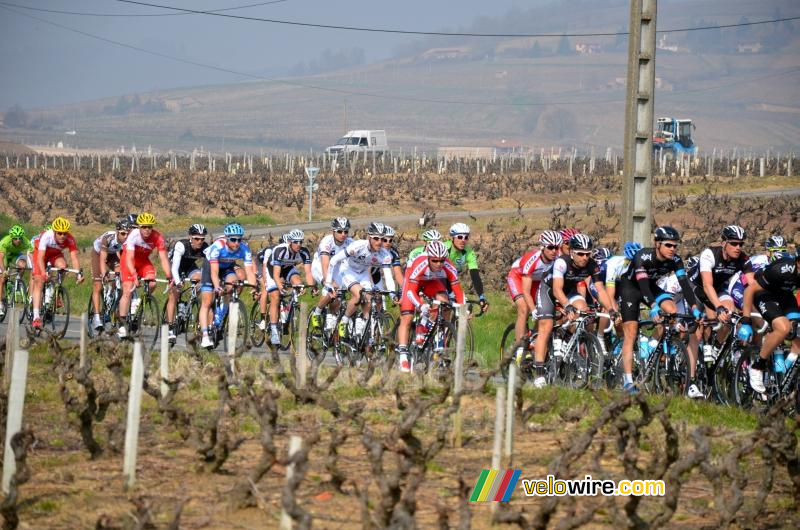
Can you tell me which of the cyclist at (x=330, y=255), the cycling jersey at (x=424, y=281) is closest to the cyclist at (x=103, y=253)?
the cyclist at (x=330, y=255)

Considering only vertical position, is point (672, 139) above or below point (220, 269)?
above

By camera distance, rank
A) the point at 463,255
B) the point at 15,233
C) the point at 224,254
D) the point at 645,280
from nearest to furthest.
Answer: the point at 645,280 < the point at 463,255 < the point at 224,254 < the point at 15,233

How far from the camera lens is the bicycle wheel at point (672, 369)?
550 inches

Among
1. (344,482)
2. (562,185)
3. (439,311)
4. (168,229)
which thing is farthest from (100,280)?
(562,185)

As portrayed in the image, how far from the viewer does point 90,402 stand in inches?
404

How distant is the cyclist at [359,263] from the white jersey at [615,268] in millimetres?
3379

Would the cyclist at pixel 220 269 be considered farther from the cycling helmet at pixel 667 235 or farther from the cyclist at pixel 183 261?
the cycling helmet at pixel 667 235

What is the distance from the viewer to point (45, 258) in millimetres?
20031

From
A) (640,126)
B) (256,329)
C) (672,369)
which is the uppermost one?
(640,126)

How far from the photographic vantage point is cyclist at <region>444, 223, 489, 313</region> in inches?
667

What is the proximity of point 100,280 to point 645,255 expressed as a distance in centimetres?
879

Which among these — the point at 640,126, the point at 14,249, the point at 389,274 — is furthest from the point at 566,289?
the point at 14,249

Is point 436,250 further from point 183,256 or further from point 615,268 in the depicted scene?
point 183,256

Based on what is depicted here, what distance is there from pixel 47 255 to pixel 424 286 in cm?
707
